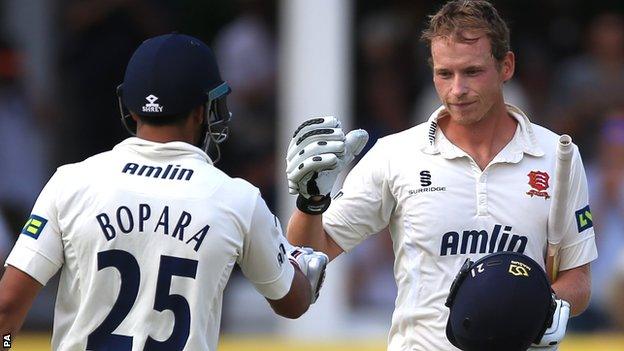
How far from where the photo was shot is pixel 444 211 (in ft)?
15.3

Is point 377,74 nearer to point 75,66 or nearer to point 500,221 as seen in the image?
point 75,66

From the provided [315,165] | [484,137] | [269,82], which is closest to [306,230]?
[315,165]

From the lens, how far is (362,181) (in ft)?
15.8

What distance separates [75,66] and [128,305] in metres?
5.65

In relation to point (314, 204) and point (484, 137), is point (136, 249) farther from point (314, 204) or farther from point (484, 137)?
point (484, 137)

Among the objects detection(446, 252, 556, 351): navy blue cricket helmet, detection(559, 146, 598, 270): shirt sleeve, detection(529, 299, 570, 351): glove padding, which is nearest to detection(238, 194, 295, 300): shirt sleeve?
detection(446, 252, 556, 351): navy blue cricket helmet

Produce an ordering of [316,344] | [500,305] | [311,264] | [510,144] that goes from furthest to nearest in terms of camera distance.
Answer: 1. [316,344]
2. [510,144]
3. [311,264]
4. [500,305]

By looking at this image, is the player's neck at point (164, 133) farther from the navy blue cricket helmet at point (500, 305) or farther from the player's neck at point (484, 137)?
the player's neck at point (484, 137)

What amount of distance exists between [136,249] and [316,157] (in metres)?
0.68

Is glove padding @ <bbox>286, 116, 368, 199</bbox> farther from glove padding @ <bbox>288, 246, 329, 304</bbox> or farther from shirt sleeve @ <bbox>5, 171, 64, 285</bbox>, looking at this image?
shirt sleeve @ <bbox>5, 171, 64, 285</bbox>

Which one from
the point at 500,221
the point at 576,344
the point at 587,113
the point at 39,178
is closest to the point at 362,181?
→ the point at 500,221

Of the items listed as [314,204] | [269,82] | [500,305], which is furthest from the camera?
[269,82]

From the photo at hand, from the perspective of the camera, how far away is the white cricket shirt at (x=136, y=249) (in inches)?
154

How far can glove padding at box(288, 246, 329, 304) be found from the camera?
426cm
